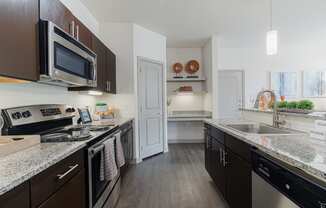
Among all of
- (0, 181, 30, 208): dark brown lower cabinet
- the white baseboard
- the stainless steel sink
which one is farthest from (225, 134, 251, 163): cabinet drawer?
the white baseboard

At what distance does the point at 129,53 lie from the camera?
405cm

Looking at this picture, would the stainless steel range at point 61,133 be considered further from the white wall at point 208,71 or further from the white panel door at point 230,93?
the white panel door at point 230,93

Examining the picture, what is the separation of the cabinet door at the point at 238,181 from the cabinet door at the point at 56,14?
1.96 meters

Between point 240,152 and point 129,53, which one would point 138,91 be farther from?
point 240,152

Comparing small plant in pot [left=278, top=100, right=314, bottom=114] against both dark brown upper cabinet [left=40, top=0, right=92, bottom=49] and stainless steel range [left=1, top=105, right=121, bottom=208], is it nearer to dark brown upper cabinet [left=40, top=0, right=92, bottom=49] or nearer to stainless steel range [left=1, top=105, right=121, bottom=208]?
stainless steel range [left=1, top=105, right=121, bottom=208]

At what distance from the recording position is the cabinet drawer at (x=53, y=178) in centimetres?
93

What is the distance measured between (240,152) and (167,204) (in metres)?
1.17

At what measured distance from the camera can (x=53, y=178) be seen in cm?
108

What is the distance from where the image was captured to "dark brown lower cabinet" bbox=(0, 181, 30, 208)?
2.40 feet

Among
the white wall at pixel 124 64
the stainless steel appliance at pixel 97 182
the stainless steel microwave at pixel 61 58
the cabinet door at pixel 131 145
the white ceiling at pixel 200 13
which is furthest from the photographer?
the white wall at pixel 124 64

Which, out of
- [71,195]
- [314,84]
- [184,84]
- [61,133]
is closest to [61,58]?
[61,133]

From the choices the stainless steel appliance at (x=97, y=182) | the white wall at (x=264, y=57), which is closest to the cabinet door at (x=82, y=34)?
the stainless steel appliance at (x=97, y=182)

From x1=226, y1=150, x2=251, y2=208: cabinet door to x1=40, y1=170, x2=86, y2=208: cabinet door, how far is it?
1228mm

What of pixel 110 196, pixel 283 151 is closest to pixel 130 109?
pixel 110 196
